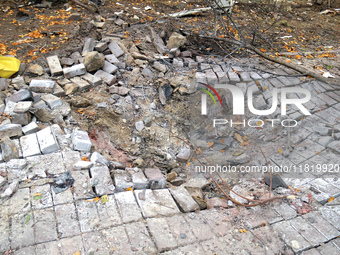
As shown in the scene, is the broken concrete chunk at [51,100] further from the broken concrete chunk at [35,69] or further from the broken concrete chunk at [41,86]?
the broken concrete chunk at [35,69]

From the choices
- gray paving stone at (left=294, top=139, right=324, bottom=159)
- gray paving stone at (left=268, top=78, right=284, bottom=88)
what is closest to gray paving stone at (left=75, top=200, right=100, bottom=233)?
gray paving stone at (left=294, top=139, right=324, bottom=159)

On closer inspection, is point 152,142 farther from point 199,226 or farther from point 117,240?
point 117,240

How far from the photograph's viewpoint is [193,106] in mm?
5266

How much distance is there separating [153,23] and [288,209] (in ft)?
17.2

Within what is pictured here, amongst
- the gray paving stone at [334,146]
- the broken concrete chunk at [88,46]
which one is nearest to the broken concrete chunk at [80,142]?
the broken concrete chunk at [88,46]

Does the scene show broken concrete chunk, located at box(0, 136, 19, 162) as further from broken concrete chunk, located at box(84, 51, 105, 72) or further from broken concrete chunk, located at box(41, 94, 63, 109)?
broken concrete chunk, located at box(84, 51, 105, 72)

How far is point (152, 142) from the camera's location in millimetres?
4707

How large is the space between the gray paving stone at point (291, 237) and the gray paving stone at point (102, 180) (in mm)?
1976

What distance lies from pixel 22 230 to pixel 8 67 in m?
3.07

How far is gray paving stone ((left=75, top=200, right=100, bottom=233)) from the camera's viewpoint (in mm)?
2889

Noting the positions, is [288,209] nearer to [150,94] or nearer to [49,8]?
[150,94]

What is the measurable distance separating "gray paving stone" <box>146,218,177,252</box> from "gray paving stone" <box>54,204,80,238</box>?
2.55 feet

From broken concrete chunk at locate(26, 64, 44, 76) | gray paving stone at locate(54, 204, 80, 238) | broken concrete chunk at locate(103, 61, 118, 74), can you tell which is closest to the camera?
gray paving stone at locate(54, 204, 80, 238)

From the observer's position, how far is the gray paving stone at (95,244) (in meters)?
2.69
